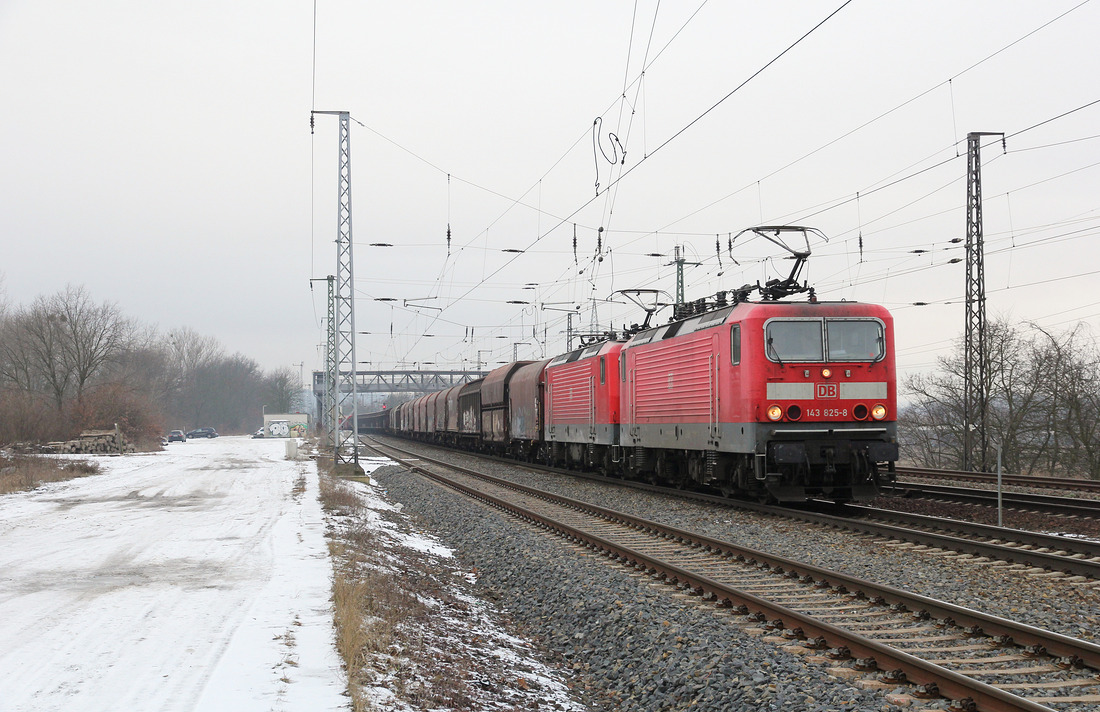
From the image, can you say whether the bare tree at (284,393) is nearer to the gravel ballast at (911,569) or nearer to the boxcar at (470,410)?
the boxcar at (470,410)

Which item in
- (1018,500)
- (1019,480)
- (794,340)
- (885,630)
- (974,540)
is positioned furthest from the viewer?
(1019,480)

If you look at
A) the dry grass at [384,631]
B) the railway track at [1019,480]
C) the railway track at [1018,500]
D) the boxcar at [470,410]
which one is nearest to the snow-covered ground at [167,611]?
the dry grass at [384,631]

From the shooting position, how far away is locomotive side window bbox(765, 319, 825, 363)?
49.5 feet

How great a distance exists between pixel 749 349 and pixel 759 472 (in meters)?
2.12

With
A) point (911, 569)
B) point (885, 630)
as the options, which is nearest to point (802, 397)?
point (911, 569)

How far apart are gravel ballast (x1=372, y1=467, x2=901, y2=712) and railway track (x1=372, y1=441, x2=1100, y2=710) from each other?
0.32 meters

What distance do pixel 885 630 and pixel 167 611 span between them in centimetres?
644

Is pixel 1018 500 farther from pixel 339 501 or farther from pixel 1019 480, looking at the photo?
pixel 339 501

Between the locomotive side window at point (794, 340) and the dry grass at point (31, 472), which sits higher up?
the locomotive side window at point (794, 340)

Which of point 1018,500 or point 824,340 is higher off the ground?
point 824,340

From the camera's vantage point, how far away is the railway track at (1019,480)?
1894 cm

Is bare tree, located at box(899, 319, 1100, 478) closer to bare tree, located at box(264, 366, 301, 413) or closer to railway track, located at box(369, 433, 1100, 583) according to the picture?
railway track, located at box(369, 433, 1100, 583)

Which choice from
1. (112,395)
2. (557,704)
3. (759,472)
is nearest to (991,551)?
(759,472)

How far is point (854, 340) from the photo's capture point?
15.5 metres
